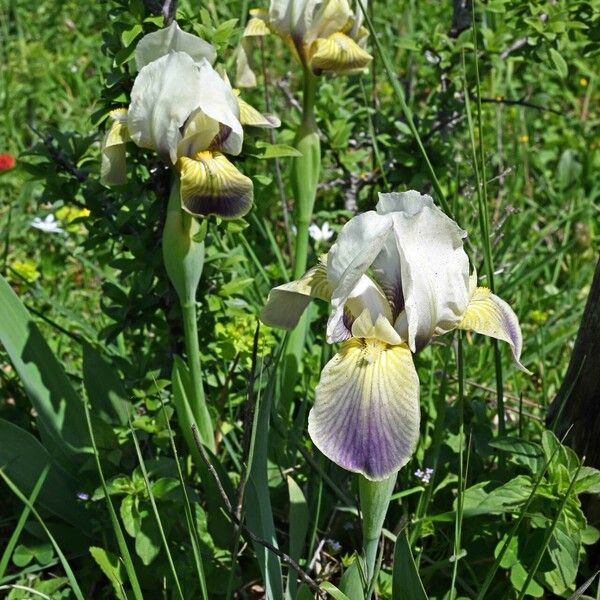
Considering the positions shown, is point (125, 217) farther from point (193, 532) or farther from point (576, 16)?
point (576, 16)

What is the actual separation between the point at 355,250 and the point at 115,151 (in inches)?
23.1

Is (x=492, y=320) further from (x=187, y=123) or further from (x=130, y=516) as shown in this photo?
(x=130, y=516)

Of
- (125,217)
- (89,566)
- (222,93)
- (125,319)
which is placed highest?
(222,93)

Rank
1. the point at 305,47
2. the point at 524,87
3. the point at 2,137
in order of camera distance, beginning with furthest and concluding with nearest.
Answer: the point at 524,87 < the point at 2,137 < the point at 305,47

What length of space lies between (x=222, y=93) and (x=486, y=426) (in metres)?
0.81

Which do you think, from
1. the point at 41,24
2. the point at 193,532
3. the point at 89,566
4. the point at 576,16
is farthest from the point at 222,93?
the point at 41,24

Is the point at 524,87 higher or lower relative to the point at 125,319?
higher

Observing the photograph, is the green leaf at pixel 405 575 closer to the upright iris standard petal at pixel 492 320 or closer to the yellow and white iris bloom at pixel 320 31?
the upright iris standard petal at pixel 492 320

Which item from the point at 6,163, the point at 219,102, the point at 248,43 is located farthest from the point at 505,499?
the point at 6,163

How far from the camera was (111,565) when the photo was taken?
155 cm

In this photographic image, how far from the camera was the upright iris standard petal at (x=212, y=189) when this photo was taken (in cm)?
150

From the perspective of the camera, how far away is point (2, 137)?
346 cm

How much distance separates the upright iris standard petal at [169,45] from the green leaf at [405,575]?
840 mm

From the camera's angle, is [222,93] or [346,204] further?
[346,204]
